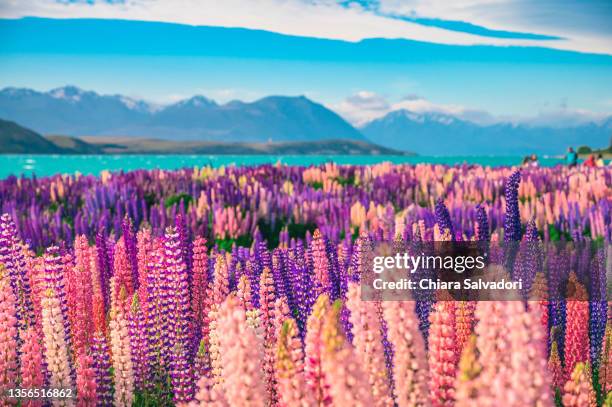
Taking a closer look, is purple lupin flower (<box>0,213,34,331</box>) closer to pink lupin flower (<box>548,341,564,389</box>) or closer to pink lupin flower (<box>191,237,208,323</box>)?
pink lupin flower (<box>191,237,208,323</box>)

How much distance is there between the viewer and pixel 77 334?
4258 millimetres

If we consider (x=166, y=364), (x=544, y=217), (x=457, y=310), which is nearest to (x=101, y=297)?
(x=166, y=364)

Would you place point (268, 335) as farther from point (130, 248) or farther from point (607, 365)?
point (130, 248)

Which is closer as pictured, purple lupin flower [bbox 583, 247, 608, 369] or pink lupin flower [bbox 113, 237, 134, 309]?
purple lupin flower [bbox 583, 247, 608, 369]

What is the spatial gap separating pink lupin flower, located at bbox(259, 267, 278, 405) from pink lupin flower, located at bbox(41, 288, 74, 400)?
843 millimetres

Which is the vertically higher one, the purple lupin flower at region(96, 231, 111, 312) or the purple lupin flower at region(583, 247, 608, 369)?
the purple lupin flower at region(96, 231, 111, 312)

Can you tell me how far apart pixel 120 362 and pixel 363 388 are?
191 cm

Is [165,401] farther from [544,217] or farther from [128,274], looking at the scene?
[544,217]

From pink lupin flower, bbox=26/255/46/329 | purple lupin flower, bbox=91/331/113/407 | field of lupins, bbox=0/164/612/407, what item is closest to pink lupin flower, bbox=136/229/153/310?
field of lupins, bbox=0/164/612/407

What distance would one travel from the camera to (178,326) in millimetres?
3816

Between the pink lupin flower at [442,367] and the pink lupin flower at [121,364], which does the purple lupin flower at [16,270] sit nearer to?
the pink lupin flower at [121,364]

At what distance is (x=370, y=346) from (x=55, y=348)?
5.13 ft

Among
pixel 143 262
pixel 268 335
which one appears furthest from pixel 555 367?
pixel 143 262

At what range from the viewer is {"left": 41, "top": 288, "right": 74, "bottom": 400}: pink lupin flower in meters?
2.95
